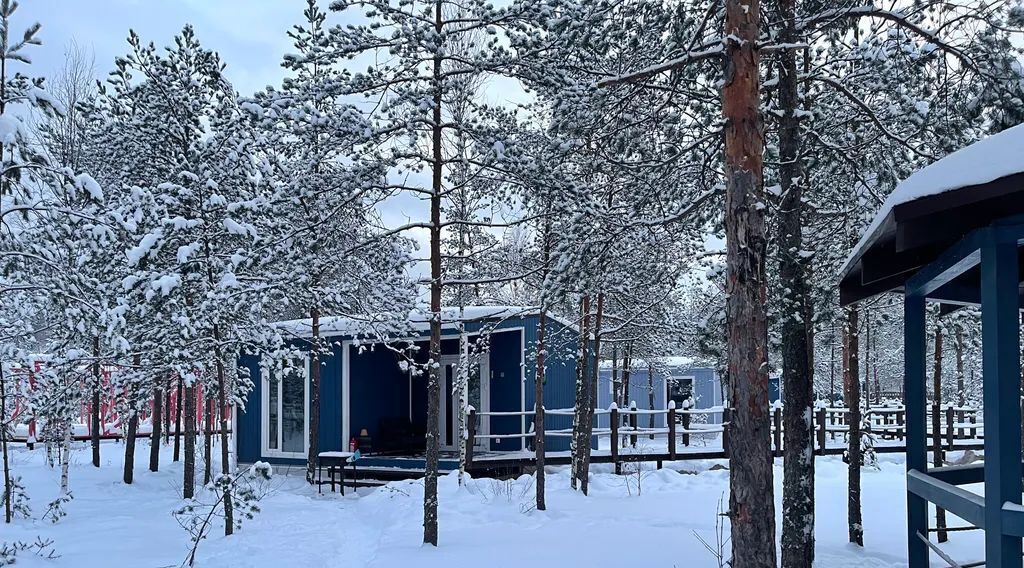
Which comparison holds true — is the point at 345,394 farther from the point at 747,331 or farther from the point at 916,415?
the point at 916,415

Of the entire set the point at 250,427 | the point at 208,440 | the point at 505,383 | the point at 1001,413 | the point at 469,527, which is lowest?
the point at 469,527

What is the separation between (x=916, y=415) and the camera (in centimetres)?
651

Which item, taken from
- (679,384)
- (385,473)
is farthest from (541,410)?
(679,384)

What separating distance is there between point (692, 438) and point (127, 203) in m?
19.4

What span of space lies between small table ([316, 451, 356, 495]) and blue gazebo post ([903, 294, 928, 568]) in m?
11.5

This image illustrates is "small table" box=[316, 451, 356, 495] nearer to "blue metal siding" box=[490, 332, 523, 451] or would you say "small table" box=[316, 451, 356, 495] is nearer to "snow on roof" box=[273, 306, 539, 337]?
"snow on roof" box=[273, 306, 539, 337]

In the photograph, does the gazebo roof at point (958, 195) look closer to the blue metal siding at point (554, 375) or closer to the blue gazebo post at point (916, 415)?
the blue gazebo post at point (916, 415)

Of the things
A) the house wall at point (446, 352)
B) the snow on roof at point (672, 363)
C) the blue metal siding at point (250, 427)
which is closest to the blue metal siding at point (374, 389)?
the house wall at point (446, 352)

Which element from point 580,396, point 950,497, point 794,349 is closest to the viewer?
point 950,497

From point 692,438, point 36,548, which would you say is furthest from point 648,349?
point 36,548

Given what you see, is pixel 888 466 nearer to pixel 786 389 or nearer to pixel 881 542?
pixel 881 542

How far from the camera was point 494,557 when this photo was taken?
9.32 m

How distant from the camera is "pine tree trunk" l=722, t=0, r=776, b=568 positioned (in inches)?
240

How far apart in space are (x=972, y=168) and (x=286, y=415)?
1643 centimetres
